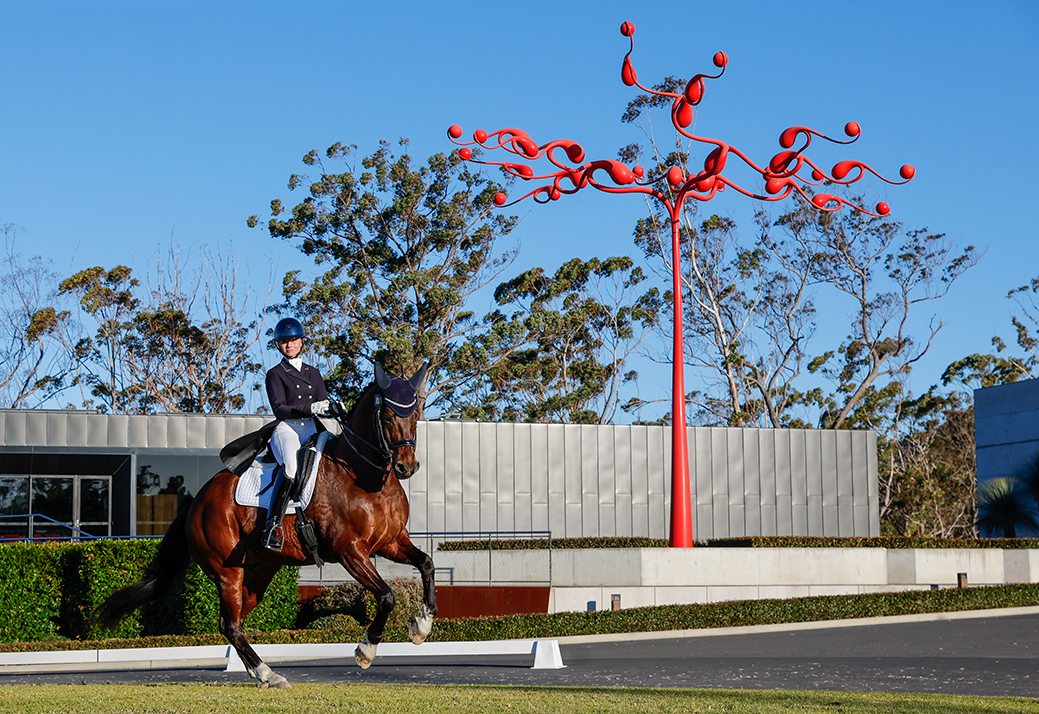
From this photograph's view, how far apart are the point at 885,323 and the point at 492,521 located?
24318 millimetres

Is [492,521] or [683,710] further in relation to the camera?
[492,521]

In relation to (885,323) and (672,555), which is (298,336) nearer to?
(672,555)

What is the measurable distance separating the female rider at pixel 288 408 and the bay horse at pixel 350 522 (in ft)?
0.56

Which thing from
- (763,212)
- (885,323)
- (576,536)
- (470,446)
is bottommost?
(576,536)

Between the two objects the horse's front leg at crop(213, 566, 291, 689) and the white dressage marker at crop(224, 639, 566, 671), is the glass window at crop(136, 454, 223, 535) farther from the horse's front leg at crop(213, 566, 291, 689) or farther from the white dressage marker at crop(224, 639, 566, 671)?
the horse's front leg at crop(213, 566, 291, 689)

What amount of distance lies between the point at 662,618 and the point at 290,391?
1061 cm

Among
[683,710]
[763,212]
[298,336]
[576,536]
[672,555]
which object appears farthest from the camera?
[763,212]

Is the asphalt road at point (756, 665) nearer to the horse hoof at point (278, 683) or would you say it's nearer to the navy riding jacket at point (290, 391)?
the horse hoof at point (278, 683)

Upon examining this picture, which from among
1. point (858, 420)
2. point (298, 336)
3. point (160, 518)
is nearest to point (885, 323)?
point (858, 420)

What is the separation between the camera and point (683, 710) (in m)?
8.04

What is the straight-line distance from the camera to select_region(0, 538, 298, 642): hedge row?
18016 millimetres

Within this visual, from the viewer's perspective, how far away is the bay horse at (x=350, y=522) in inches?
357

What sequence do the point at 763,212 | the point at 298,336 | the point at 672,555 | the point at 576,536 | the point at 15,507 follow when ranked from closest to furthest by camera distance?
the point at 298,336, the point at 672,555, the point at 15,507, the point at 576,536, the point at 763,212

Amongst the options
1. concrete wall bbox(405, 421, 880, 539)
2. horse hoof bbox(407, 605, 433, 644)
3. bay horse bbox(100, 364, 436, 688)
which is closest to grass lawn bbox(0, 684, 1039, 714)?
horse hoof bbox(407, 605, 433, 644)
